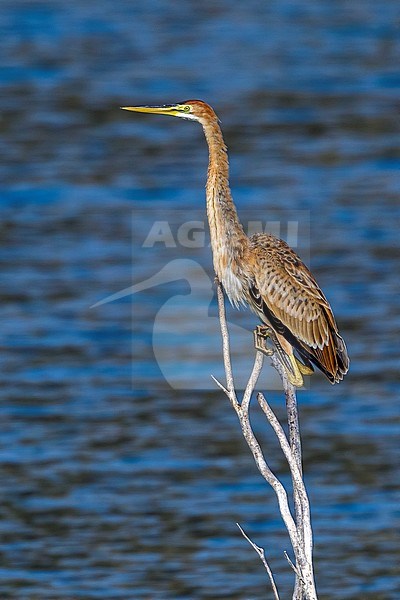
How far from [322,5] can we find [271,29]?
187cm

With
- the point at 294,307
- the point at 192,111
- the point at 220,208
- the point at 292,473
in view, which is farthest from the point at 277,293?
the point at 292,473

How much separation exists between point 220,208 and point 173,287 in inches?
274

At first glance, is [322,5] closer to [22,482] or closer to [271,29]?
[271,29]

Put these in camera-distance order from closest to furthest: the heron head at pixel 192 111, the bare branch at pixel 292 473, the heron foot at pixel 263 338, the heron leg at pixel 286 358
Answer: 1. the bare branch at pixel 292 473
2. the heron foot at pixel 263 338
3. the heron head at pixel 192 111
4. the heron leg at pixel 286 358

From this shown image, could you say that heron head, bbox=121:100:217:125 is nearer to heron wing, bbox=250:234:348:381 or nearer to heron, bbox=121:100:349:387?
heron, bbox=121:100:349:387

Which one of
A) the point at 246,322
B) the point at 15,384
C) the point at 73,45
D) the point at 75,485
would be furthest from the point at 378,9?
the point at 75,485

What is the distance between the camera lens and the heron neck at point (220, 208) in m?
6.86

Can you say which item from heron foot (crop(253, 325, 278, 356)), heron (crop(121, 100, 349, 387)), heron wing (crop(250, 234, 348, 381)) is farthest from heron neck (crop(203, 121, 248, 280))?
heron foot (crop(253, 325, 278, 356))

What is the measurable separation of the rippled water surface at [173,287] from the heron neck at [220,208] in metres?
2.53

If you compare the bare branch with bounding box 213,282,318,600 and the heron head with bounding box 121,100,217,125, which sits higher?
the heron head with bounding box 121,100,217,125

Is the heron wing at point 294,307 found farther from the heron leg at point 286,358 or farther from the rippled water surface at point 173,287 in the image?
the rippled water surface at point 173,287

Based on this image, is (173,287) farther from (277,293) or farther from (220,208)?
(220,208)

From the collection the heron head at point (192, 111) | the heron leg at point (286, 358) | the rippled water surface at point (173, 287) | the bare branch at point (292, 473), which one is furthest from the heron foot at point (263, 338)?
the rippled water surface at point (173, 287)

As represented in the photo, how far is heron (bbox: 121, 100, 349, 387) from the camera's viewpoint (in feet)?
23.0
